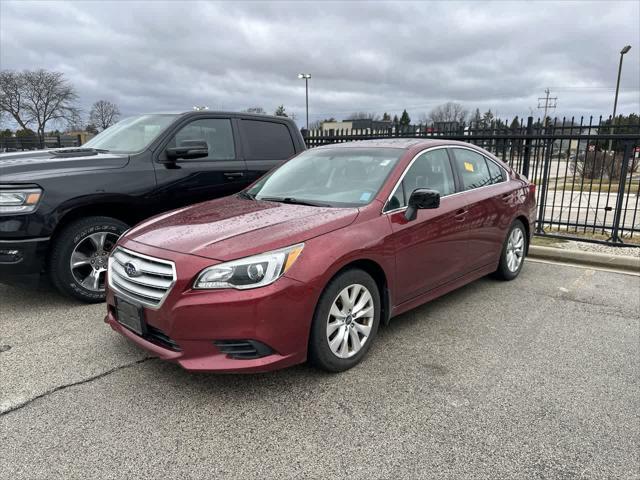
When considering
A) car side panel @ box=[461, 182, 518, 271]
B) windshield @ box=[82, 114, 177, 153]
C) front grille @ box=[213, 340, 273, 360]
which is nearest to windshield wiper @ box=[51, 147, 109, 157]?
windshield @ box=[82, 114, 177, 153]

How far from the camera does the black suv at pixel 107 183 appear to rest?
4.00m

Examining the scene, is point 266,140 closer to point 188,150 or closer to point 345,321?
point 188,150

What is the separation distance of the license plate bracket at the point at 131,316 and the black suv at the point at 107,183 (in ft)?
4.83

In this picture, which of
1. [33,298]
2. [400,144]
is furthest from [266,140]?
[33,298]

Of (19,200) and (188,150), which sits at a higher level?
(188,150)

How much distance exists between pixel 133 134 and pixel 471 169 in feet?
12.1

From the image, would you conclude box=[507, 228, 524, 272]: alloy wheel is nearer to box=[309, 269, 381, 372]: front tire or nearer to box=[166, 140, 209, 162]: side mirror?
box=[309, 269, 381, 372]: front tire

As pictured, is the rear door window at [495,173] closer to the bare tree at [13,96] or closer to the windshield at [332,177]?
the windshield at [332,177]

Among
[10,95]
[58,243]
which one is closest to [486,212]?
[58,243]

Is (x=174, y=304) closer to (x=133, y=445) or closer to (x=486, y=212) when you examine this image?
(x=133, y=445)

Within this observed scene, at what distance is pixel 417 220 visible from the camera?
3678mm

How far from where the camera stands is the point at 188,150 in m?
4.73

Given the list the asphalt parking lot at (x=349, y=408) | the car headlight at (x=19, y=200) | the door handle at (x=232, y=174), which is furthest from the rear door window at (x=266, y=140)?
the asphalt parking lot at (x=349, y=408)

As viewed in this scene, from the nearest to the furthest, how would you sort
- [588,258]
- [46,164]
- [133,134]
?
[46,164] → [133,134] → [588,258]
